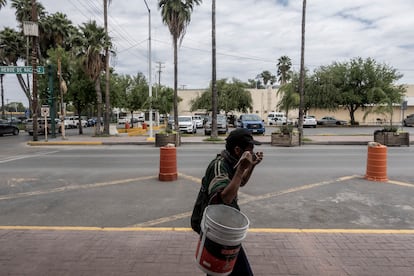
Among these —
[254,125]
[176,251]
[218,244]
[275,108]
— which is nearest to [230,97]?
[275,108]

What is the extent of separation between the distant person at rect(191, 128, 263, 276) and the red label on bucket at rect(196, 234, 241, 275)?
1.08ft

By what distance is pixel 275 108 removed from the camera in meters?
58.9

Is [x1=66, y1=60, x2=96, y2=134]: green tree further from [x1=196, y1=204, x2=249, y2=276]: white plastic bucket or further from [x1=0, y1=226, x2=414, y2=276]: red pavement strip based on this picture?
[x1=196, y1=204, x2=249, y2=276]: white plastic bucket

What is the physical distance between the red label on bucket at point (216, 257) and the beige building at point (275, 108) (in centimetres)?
4955

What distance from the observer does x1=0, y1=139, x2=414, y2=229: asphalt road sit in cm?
520

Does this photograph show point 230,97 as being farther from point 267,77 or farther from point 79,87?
point 267,77

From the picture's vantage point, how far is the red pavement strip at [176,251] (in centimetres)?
346

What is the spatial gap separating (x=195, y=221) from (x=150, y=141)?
58.7ft

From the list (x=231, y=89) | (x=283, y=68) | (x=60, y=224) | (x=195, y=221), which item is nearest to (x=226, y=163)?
(x=195, y=221)

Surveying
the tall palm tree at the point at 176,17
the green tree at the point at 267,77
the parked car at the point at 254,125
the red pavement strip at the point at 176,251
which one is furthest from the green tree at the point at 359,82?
the green tree at the point at 267,77

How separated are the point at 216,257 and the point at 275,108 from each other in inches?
2298

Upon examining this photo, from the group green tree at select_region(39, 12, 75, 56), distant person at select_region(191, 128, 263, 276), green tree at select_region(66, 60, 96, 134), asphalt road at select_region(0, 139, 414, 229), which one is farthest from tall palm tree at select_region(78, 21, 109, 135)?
distant person at select_region(191, 128, 263, 276)

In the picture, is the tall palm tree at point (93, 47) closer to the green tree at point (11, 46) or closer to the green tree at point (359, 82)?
the green tree at point (11, 46)

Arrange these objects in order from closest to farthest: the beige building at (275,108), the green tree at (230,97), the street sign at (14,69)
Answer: the street sign at (14,69) < the green tree at (230,97) < the beige building at (275,108)
